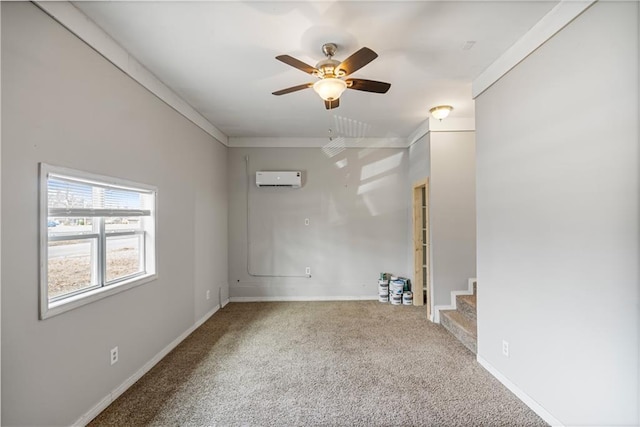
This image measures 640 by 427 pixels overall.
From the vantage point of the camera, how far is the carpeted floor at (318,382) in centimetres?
206

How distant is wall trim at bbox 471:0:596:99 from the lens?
1.79m

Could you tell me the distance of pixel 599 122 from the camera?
163 cm

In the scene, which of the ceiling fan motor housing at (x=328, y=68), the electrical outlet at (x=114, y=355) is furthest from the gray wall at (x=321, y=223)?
the ceiling fan motor housing at (x=328, y=68)

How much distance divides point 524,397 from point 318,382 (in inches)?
62.3

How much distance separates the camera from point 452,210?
4.07 m

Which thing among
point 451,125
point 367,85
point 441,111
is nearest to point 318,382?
point 367,85

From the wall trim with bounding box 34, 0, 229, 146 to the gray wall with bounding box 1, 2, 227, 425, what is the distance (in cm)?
5

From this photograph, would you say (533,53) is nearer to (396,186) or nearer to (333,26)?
(333,26)

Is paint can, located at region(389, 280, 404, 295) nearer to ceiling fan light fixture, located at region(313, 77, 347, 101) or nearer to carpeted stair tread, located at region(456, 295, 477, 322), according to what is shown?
carpeted stair tread, located at region(456, 295, 477, 322)

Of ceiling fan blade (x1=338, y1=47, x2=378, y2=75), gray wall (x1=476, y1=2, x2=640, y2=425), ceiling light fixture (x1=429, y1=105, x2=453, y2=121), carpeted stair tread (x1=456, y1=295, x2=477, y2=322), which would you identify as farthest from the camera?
ceiling light fixture (x1=429, y1=105, x2=453, y2=121)

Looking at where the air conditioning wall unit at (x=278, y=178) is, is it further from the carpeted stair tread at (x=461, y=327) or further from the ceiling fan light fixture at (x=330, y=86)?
the carpeted stair tread at (x=461, y=327)

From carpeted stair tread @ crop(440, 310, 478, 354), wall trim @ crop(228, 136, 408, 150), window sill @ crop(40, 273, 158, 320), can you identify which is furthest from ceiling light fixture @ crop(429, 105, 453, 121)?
window sill @ crop(40, 273, 158, 320)

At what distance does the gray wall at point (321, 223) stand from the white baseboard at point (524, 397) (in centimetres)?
246

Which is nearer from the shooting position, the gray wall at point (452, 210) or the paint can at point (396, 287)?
the gray wall at point (452, 210)
